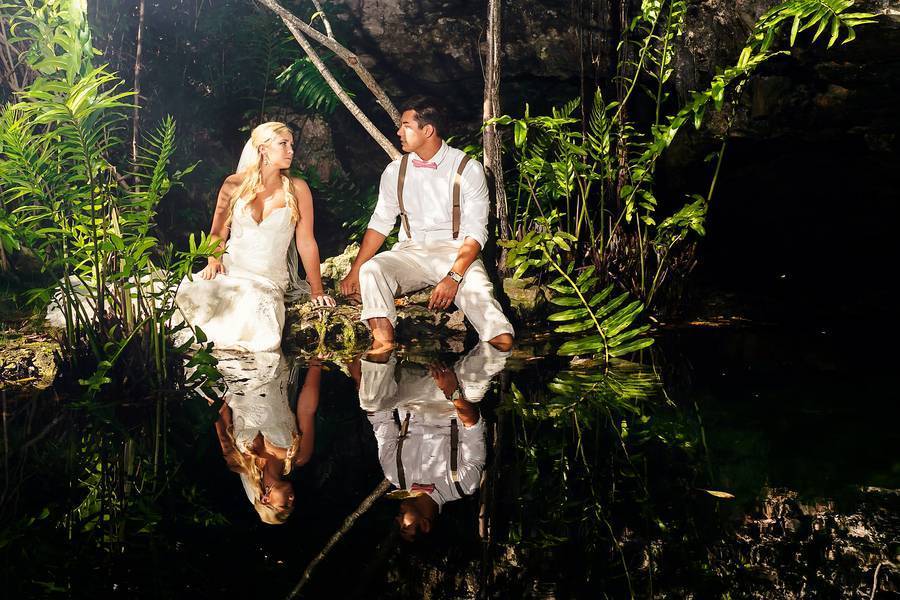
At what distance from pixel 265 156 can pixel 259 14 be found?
9.64 ft

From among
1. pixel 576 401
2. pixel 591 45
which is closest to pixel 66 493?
pixel 576 401

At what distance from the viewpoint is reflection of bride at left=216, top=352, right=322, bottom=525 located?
2613 millimetres

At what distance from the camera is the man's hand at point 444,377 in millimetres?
4055

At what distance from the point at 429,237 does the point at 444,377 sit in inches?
61.1

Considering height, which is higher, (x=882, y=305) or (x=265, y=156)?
(x=265, y=156)

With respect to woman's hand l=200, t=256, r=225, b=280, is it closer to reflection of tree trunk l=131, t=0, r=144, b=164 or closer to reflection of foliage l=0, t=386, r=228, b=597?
reflection of tree trunk l=131, t=0, r=144, b=164

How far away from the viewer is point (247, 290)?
5.51 metres

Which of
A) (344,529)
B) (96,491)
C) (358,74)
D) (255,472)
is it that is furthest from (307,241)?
(344,529)

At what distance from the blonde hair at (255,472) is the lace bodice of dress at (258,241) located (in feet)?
7.97

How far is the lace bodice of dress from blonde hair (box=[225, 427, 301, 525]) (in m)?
2.43

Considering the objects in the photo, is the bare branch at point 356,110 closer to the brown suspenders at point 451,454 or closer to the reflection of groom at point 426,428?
the reflection of groom at point 426,428

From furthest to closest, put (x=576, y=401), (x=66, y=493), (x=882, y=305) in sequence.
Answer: (x=882, y=305) → (x=576, y=401) → (x=66, y=493)

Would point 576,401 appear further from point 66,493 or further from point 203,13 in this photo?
point 203,13

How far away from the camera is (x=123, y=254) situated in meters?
4.25
